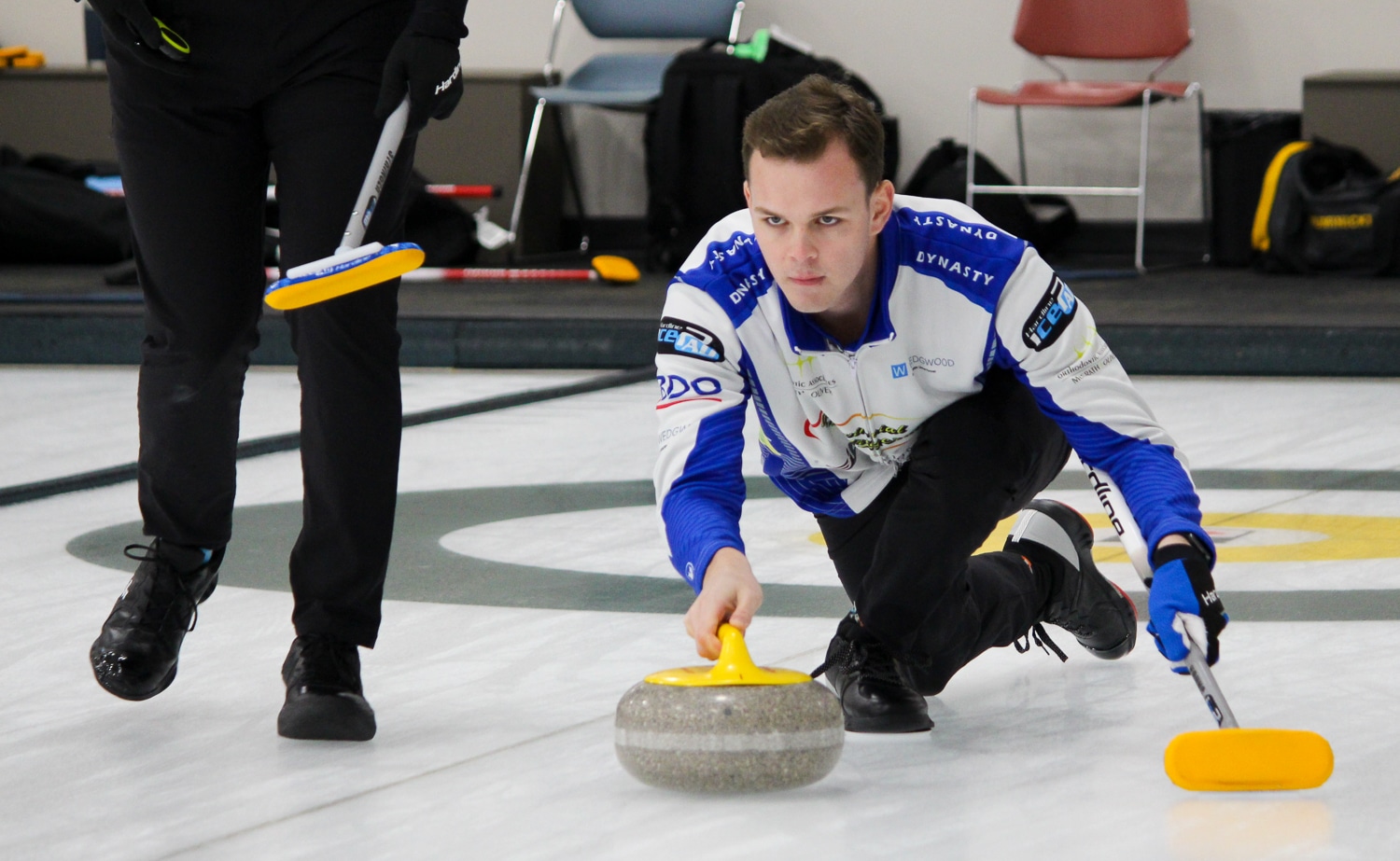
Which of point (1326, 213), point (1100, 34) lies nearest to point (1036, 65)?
point (1100, 34)

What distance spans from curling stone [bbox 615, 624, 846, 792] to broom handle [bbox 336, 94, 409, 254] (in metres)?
0.52

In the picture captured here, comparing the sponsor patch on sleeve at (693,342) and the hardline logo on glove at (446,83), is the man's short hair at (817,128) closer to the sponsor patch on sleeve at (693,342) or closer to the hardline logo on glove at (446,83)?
the sponsor patch on sleeve at (693,342)

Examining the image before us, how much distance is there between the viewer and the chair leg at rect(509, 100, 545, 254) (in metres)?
6.24

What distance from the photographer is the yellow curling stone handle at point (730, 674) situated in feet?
4.69

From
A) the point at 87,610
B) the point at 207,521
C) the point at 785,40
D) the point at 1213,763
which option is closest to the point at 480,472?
the point at 87,610

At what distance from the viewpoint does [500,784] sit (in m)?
1.54

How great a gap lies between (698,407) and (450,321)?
3.25 metres

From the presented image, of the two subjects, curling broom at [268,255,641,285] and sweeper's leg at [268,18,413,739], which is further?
curling broom at [268,255,641,285]

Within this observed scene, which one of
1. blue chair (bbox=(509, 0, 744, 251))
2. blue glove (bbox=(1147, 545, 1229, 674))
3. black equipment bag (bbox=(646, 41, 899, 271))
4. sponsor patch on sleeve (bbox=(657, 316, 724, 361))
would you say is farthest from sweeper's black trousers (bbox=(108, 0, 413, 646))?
blue chair (bbox=(509, 0, 744, 251))

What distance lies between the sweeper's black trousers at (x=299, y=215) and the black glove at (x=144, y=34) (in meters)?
0.02

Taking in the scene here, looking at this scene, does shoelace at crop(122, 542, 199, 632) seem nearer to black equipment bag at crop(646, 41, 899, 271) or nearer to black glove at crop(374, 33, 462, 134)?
black glove at crop(374, 33, 462, 134)

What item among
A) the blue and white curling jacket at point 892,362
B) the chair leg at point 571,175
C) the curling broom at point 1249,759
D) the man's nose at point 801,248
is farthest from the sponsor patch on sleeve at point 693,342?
the chair leg at point 571,175

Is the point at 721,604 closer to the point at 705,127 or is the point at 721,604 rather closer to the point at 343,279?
the point at 343,279

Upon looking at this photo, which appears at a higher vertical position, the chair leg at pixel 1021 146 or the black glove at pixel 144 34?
the black glove at pixel 144 34
